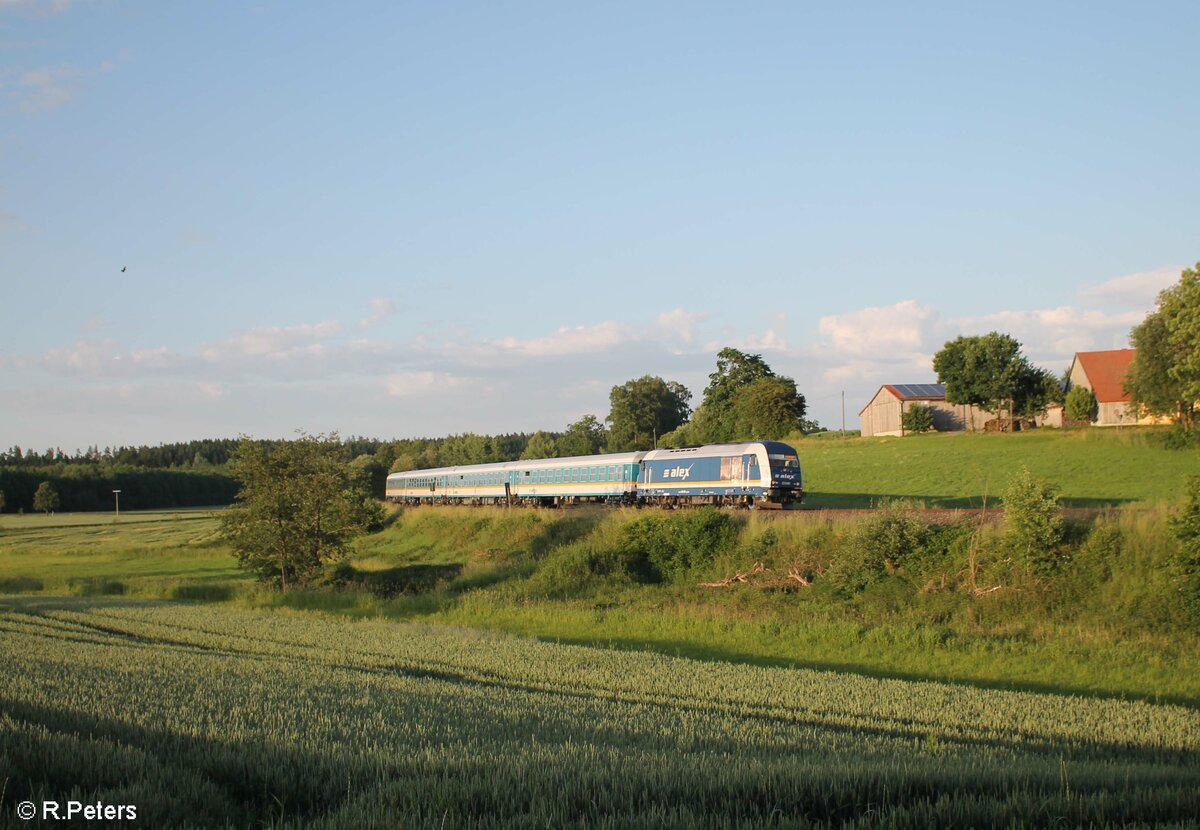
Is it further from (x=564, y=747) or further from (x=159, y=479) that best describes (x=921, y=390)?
(x=159, y=479)

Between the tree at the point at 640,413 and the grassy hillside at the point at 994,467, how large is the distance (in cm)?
4708

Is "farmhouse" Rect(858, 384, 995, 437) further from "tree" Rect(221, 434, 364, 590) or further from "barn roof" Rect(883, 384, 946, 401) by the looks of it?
"tree" Rect(221, 434, 364, 590)

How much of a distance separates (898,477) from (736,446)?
1600 cm

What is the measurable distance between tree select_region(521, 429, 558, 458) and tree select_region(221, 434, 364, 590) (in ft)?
230

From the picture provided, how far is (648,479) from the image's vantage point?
44.4 metres

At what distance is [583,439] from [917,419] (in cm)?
4353

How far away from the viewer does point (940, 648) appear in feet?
64.0

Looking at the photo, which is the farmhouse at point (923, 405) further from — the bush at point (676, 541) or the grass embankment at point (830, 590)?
the bush at point (676, 541)

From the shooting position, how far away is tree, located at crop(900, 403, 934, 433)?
7869 cm

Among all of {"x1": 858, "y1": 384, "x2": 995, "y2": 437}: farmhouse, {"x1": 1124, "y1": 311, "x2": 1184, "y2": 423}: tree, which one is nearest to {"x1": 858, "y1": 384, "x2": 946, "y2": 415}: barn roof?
{"x1": 858, "y1": 384, "x2": 995, "y2": 437}: farmhouse

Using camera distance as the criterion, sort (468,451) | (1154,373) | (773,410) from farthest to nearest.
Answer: (468,451)
(773,410)
(1154,373)

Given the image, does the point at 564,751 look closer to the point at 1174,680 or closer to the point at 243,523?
the point at 1174,680

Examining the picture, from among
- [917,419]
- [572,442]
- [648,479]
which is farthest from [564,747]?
[572,442]

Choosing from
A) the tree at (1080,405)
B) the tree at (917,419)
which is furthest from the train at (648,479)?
the tree at (1080,405)
